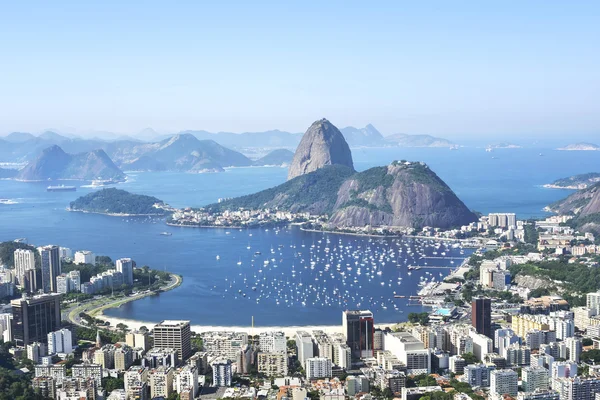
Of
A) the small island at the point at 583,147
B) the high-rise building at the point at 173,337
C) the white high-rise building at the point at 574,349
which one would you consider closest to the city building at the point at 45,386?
the high-rise building at the point at 173,337

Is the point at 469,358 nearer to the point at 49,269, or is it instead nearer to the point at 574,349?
the point at 574,349

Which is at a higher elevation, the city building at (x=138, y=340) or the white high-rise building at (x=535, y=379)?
the city building at (x=138, y=340)

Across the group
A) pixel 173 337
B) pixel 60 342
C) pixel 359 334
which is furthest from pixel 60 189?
pixel 359 334

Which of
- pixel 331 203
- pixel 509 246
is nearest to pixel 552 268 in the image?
pixel 509 246

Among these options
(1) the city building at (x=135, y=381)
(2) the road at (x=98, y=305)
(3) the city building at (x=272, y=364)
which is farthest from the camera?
(2) the road at (x=98, y=305)

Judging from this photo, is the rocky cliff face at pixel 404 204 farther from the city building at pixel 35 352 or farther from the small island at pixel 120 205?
the city building at pixel 35 352

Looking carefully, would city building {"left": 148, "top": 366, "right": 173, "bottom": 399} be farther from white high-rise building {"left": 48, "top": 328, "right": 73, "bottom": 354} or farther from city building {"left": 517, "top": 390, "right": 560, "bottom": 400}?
city building {"left": 517, "top": 390, "right": 560, "bottom": 400}

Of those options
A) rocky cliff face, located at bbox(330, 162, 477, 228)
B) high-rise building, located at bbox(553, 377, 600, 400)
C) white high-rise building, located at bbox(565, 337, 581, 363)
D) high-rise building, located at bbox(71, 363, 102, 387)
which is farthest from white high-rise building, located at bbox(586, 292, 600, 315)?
rocky cliff face, located at bbox(330, 162, 477, 228)
